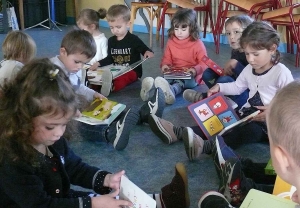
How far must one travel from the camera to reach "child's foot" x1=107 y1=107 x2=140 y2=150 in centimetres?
197

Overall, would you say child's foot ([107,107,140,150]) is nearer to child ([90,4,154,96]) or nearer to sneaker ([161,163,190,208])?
sneaker ([161,163,190,208])

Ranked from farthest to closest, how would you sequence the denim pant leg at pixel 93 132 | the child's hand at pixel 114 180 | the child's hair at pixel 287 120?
the denim pant leg at pixel 93 132
the child's hand at pixel 114 180
the child's hair at pixel 287 120

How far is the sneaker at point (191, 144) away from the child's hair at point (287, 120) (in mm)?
989

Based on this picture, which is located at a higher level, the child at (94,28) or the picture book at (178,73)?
the child at (94,28)

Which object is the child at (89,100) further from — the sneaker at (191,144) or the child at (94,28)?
the child at (94,28)

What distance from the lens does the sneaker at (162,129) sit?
2.03m

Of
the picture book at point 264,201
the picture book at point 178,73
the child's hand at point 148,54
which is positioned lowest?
the picture book at point 264,201

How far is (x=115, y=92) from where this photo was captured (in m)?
2.92

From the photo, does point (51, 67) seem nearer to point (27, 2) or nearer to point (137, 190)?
point (137, 190)

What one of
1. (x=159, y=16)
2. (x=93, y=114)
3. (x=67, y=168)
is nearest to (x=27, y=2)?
(x=159, y=16)

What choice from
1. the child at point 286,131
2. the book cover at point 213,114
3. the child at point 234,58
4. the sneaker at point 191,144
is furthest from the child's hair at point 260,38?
the child at point 286,131

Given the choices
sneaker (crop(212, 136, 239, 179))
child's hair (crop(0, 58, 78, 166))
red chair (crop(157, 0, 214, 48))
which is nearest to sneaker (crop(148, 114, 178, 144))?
sneaker (crop(212, 136, 239, 179))

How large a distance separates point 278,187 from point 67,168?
2.09 ft

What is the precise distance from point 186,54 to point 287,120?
2142mm
